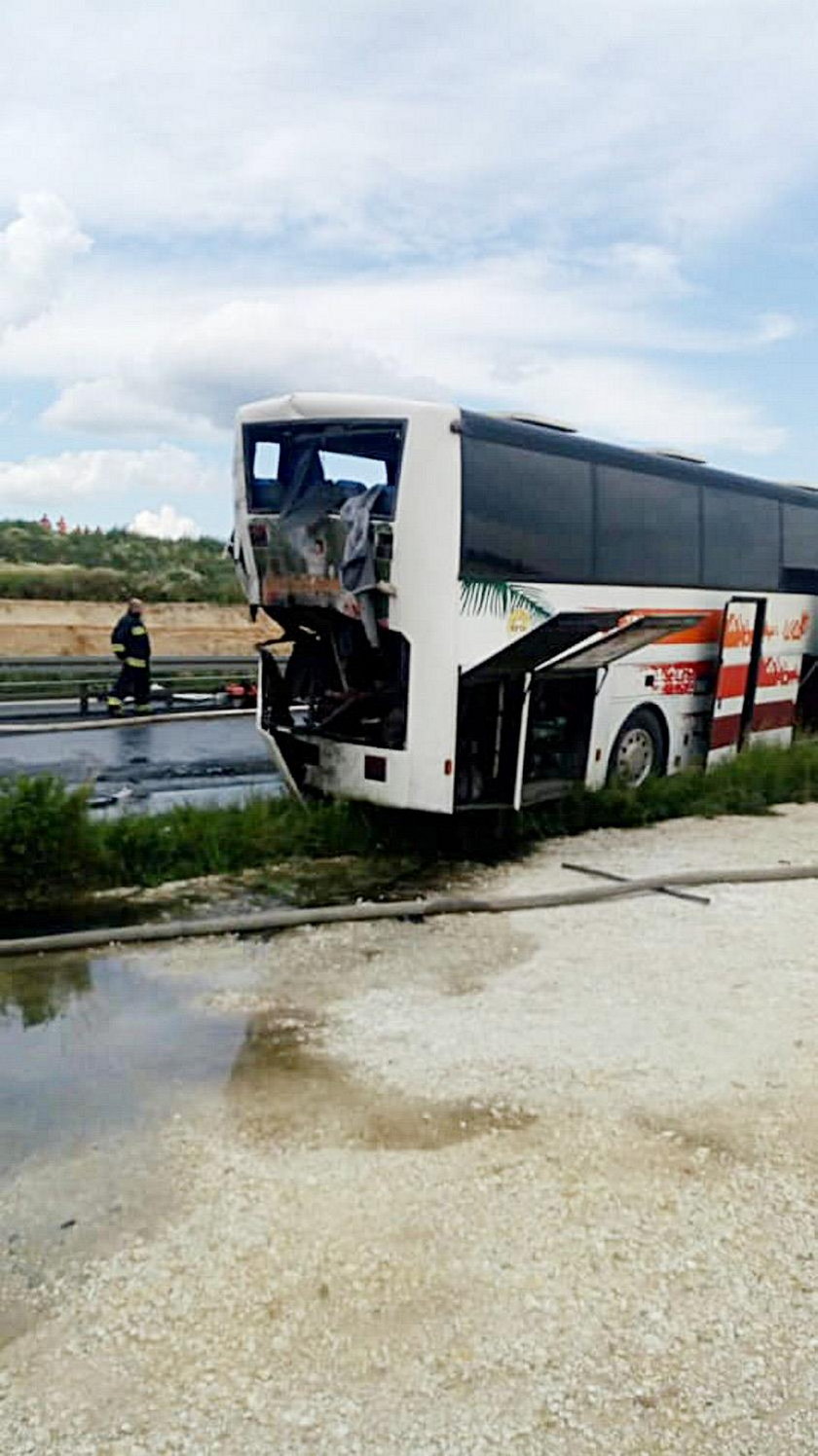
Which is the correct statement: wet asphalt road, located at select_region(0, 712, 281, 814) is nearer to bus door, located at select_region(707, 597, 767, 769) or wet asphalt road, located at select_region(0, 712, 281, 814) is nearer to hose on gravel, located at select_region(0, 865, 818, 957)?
hose on gravel, located at select_region(0, 865, 818, 957)

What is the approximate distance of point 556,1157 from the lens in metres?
4.68

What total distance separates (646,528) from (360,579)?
3.92m

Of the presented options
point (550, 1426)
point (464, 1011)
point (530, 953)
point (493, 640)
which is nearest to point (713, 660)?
point (493, 640)

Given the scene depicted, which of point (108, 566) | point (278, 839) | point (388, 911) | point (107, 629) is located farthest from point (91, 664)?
point (108, 566)

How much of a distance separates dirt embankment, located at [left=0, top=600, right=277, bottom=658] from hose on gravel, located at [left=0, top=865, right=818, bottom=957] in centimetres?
2189

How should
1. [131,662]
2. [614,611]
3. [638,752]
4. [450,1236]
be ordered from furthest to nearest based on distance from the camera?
[131,662], [638,752], [614,611], [450,1236]

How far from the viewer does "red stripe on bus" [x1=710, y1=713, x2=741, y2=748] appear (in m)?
13.7

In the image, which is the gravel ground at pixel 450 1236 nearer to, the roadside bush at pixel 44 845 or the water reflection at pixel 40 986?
the water reflection at pixel 40 986

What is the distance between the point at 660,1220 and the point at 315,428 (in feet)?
23.7

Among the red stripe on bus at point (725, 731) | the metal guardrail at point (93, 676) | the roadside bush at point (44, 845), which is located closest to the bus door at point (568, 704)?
the red stripe on bus at point (725, 731)

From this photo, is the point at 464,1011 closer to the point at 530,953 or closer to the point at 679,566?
the point at 530,953

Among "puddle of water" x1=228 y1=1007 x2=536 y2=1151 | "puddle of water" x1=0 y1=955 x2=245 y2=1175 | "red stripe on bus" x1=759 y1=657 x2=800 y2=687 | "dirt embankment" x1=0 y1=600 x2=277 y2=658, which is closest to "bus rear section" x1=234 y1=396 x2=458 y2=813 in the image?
"puddle of water" x1=0 y1=955 x2=245 y2=1175

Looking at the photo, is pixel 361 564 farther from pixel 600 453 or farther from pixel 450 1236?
pixel 450 1236

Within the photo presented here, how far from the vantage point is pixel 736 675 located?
13898 millimetres
